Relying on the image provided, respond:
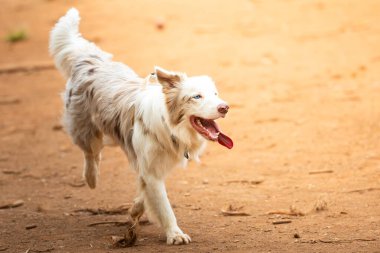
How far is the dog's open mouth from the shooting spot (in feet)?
20.3

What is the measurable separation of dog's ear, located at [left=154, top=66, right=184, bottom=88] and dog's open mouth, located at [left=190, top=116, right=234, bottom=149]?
0.35 m

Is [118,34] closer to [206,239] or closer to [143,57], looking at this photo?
[143,57]

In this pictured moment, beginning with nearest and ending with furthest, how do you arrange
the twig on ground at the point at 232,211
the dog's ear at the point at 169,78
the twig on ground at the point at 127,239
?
the dog's ear at the point at 169,78
the twig on ground at the point at 127,239
the twig on ground at the point at 232,211

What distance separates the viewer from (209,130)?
624 centimetres

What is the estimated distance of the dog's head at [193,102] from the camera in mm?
6127

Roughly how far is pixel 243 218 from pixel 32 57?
8.72 meters

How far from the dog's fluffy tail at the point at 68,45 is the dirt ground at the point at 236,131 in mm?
1543

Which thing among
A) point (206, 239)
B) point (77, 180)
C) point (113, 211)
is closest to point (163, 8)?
point (77, 180)

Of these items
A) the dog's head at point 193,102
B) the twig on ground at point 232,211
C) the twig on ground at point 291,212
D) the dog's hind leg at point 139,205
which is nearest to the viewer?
the dog's head at point 193,102

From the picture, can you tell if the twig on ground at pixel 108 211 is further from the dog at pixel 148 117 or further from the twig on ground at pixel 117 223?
the dog at pixel 148 117

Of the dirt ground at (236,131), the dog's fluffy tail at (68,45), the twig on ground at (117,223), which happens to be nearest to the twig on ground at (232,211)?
the dirt ground at (236,131)

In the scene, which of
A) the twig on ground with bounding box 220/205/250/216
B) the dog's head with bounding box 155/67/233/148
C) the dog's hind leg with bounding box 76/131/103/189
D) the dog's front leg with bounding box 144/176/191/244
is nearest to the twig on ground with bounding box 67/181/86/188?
the dog's hind leg with bounding box 76/131/103/189

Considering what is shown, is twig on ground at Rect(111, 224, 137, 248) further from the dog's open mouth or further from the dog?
the dog's open mouth

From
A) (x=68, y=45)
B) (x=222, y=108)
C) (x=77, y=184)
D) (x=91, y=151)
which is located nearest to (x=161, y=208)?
(x=222, y=108)
